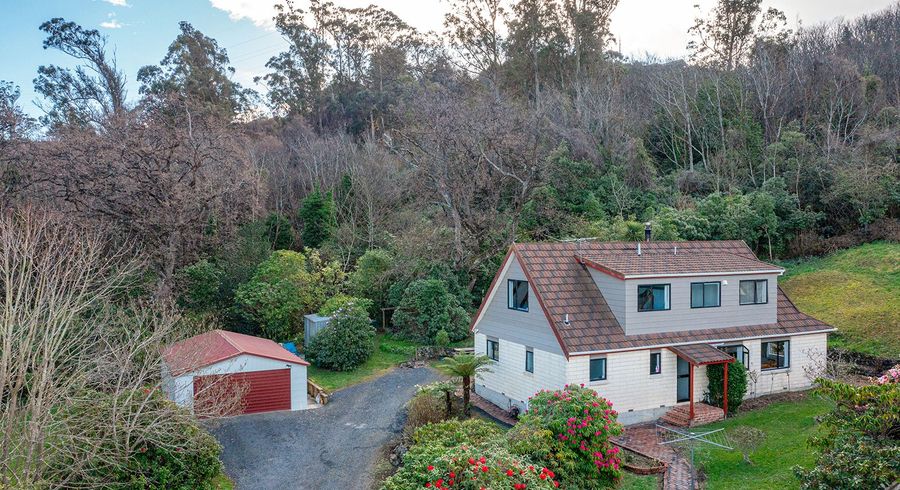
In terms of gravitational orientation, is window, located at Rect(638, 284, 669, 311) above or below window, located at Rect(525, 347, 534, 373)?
above

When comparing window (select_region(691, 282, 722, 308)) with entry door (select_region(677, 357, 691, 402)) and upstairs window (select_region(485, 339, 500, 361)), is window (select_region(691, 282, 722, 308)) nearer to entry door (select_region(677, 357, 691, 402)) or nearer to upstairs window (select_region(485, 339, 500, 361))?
entry door (select_region(677, 357, 691, 402))

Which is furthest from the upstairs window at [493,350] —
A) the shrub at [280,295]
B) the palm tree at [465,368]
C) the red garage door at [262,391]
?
the shrub at [280,295]

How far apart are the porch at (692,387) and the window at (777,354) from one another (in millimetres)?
2452

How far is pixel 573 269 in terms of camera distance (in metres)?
19.9

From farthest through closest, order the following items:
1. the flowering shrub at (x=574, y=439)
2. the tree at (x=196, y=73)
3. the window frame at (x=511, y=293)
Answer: the tree at (x=196, y=73) → the window frame at (x=511, y=293) → the flowering shrub at (x=574, y=439)

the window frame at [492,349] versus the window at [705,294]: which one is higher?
the window at [705,294]

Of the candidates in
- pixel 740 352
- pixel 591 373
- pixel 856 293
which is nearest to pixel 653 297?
pixel 591 373

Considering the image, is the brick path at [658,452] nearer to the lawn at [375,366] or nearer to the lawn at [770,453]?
the lawn at [770,453]

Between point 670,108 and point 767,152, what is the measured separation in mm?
7248

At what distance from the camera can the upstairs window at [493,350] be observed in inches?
827

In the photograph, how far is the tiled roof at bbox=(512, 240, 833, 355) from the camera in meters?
18.0

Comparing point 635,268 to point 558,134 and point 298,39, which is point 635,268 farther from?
point 298,39

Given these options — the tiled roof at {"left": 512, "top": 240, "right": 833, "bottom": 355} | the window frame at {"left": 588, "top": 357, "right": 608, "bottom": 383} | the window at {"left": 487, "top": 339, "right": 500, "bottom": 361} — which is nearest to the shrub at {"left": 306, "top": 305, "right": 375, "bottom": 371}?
the window at {"left": 487, "top": 339, "right": 500, "bottom": 361}

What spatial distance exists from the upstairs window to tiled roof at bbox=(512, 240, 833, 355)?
10.6ft
